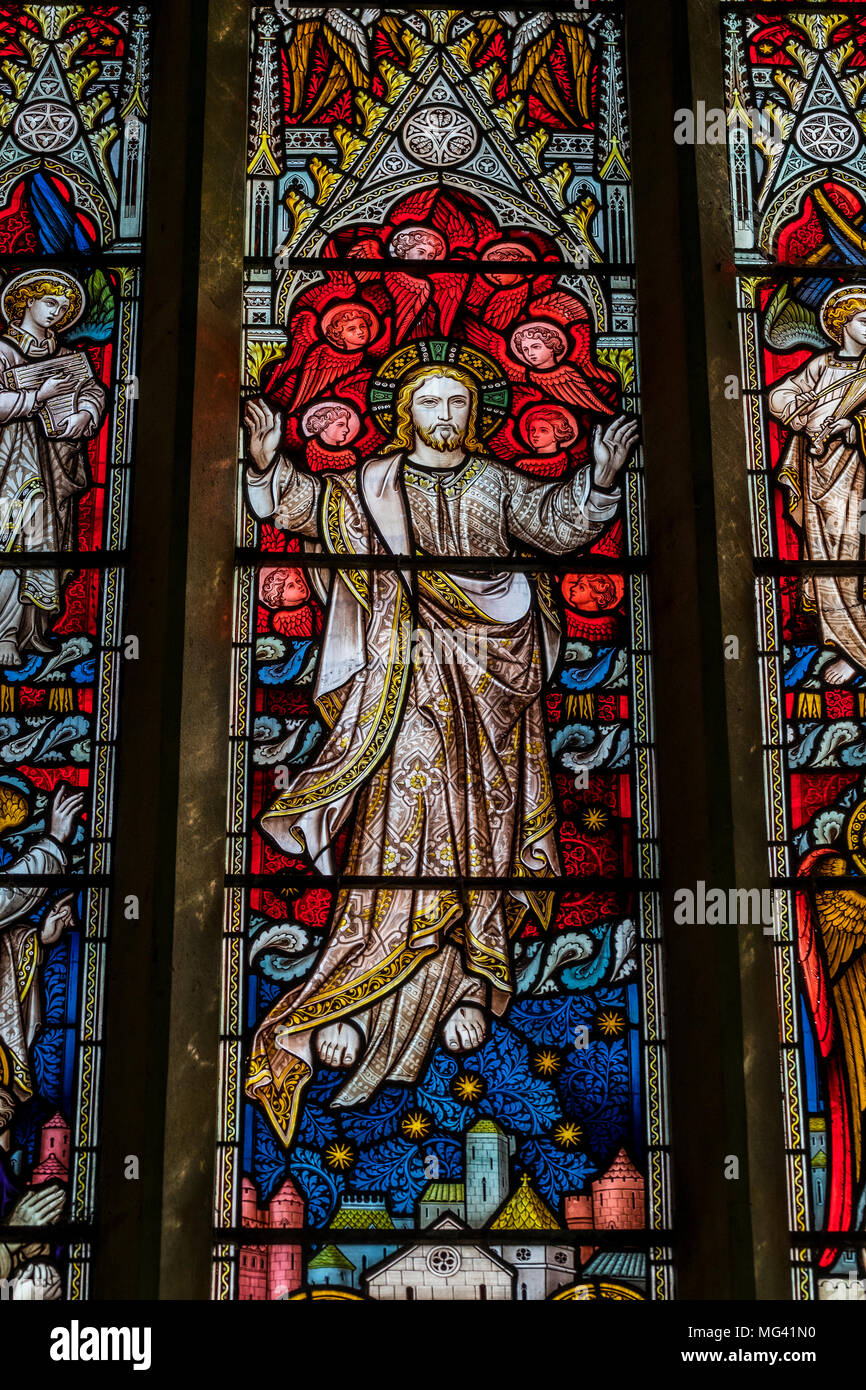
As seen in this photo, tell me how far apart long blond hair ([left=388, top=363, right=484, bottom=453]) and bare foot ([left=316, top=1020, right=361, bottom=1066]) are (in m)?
1.87

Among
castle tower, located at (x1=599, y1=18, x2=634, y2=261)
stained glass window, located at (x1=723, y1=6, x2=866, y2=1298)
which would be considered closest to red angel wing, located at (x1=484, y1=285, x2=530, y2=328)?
castle tower, located at (x1=599, y1=18, x2=634, y2=261)

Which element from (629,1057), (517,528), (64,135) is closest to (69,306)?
(64,135)

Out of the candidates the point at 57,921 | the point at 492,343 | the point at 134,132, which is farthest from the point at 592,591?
the point at 134,132

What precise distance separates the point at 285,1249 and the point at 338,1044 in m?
0.59

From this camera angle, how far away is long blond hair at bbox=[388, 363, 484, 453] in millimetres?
6590

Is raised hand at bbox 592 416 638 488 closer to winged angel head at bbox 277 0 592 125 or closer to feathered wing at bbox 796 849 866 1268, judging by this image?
winged angel head at bbox 277 0 592 125

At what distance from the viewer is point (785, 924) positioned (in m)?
6.05

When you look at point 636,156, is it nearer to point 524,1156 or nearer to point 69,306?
point 69,306

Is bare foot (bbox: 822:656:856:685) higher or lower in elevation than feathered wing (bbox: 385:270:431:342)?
lower

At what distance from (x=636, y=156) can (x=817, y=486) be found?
1295 mm

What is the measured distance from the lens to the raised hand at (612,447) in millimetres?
6562

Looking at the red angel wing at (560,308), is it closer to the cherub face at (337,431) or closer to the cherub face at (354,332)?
the cherub face at (354,332)

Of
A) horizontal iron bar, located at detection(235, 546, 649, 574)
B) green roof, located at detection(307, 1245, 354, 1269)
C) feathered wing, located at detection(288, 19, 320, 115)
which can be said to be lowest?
green roof, located at detection(307, 1245, 354, 1269)

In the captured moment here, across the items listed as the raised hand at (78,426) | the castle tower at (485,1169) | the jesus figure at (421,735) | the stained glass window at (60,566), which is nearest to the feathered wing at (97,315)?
the stained glass window at (60,566)
